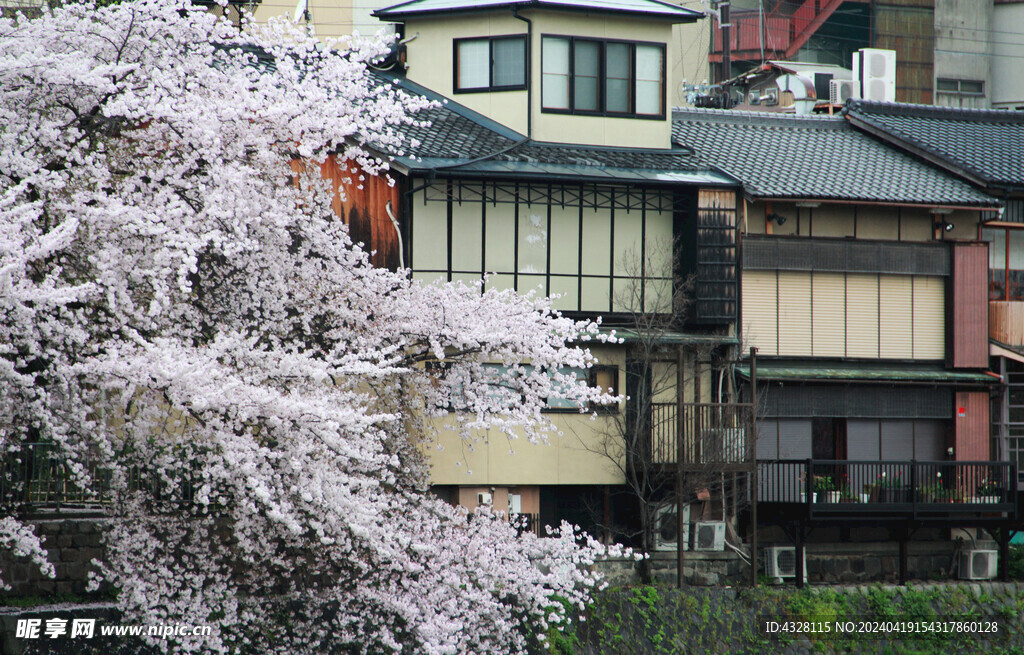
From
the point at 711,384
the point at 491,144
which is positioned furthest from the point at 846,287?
the point at 491,144

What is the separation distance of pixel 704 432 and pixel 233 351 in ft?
36.3

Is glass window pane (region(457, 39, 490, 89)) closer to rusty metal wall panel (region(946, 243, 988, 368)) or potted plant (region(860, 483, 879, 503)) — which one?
rusty metal wall panel (region(946, 243, 988, 368))

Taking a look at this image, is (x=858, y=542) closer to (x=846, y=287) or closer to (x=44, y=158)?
(x=846, y=287)

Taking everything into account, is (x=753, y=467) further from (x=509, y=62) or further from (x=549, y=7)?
(x=549, y=7)

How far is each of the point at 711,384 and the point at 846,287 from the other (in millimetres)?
3948

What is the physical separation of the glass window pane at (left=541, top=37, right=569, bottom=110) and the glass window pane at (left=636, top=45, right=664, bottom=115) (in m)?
1.56

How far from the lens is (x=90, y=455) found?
1454cm

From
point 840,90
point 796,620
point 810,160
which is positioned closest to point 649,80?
point 810,160

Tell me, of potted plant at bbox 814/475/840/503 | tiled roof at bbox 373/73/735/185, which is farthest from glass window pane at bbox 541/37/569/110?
potted plant at bbox 814/475/840/503

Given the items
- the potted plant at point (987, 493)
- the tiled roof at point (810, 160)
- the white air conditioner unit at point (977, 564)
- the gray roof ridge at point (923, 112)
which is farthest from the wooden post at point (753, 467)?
the gray roof ridge at point (923, 112)

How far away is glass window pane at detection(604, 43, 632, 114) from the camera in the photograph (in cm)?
2498

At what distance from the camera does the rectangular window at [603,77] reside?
80.9 feet

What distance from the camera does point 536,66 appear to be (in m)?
24.4

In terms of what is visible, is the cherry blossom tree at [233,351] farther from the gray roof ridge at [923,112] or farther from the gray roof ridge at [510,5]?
the gray roof ridge at [923,112]
